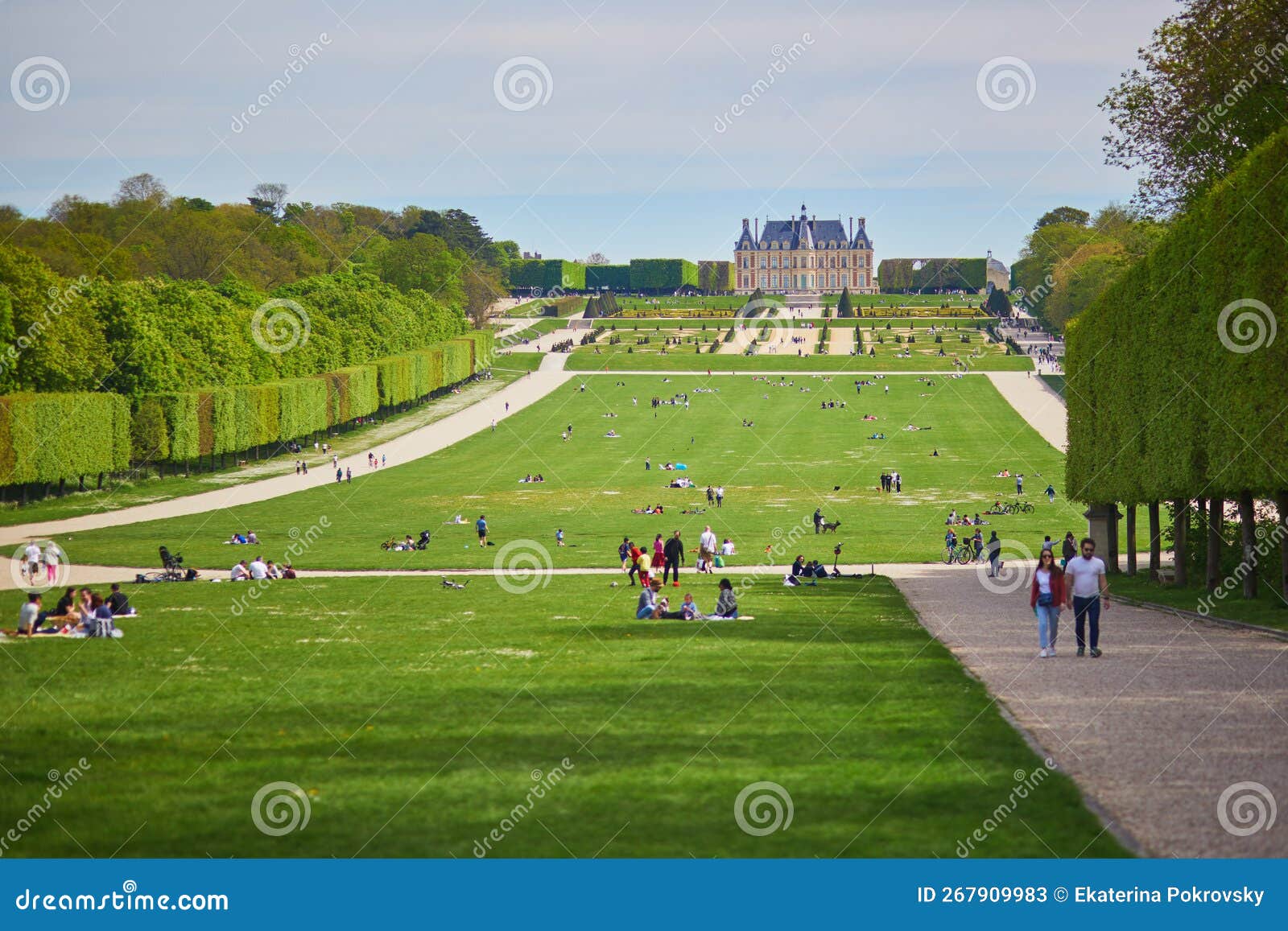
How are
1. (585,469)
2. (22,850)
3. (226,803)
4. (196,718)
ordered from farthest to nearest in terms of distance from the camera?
(585,469) < (196,718) < (226,803) < (22,850)

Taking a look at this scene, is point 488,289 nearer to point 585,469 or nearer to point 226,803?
point 585,469

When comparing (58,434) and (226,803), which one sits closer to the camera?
(226,803)

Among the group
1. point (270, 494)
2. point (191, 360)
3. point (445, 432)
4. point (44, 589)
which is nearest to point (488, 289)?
point (445, 432)

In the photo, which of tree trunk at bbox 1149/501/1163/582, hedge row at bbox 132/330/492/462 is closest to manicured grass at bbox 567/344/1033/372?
hedge row at bbox 132/330/492/462

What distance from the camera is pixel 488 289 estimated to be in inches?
5837

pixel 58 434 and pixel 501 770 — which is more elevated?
pixel 58 434

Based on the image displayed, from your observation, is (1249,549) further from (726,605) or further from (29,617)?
(29,617)

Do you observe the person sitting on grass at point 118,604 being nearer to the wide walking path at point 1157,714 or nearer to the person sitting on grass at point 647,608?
the person sitting on grass at point 647,608

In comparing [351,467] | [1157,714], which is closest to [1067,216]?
[351,467]

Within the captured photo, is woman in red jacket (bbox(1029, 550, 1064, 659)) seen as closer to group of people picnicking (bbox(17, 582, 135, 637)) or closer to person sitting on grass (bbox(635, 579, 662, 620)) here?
person sitting on grass (bbox(635, 579, 662, 620))

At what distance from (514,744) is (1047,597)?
8796 millimetres

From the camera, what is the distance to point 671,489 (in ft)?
190

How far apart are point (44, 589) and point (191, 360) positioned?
1631 inches

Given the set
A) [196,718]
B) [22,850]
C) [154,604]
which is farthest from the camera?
[154,604]
